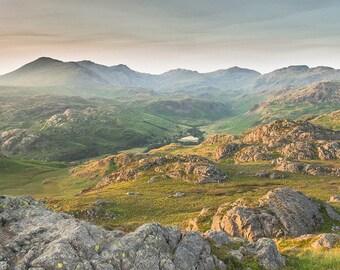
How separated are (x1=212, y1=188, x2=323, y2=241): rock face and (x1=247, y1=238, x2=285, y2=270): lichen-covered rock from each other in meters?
23.1

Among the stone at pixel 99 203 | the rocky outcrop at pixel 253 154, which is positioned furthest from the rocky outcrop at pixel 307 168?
the stone at pixel 99 203

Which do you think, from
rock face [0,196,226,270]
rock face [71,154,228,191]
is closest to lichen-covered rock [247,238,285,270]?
rock face [0,196,226,270]

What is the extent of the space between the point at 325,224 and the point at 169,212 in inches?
1709

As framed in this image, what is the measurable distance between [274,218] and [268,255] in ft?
Result: 98.6

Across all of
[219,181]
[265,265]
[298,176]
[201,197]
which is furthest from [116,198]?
[265,265]

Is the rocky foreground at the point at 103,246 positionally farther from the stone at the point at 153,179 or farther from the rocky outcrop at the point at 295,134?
the rocky outcrop at the point at 295,134

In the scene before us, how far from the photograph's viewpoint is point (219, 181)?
12381 cm

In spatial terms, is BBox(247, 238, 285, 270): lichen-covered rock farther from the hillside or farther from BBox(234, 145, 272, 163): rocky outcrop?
BBox(234, 145, 272, 163): rocky outcrop

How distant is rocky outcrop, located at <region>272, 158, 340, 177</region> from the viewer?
126 metres

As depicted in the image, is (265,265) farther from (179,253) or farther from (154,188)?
(154,188)

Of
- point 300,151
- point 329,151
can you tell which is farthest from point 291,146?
point 329,151

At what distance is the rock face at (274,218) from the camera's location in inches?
2260

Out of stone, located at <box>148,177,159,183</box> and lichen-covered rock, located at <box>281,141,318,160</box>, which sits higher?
lichen-covered rock, located at <box>281,141,318,160</box>

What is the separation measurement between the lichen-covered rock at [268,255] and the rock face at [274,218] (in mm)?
23093
